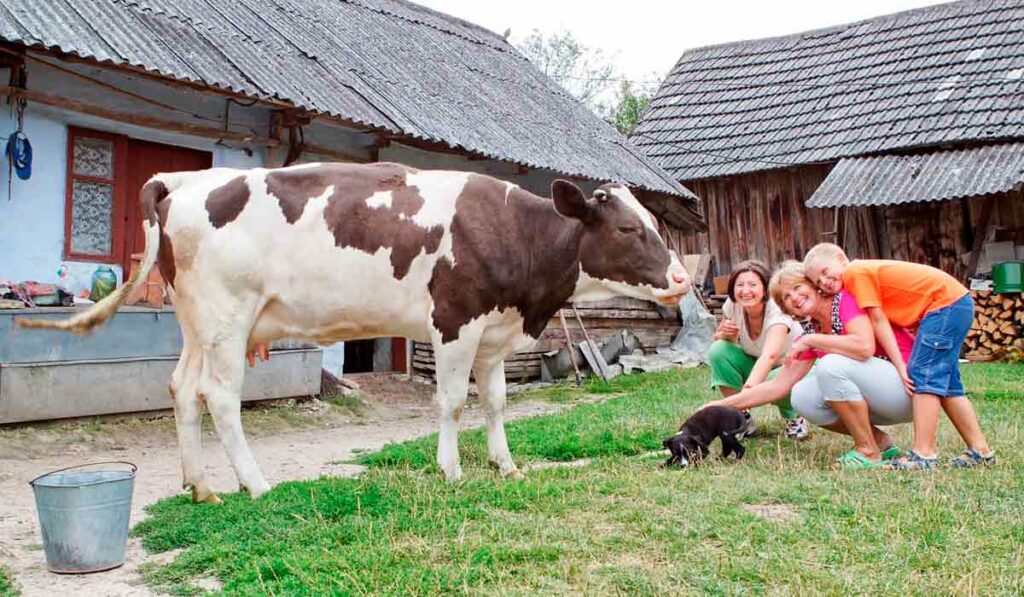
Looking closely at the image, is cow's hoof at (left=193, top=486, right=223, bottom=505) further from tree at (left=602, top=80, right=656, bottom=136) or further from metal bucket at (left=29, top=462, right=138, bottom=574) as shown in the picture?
tree at (left=602, top=80, right=656, bottom=136)

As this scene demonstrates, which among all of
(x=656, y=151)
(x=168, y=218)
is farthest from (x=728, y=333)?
(x=656, y=151)

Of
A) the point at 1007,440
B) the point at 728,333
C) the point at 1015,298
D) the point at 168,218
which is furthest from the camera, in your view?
the point at 1015,298

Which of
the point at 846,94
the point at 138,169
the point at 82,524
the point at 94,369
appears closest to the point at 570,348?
the point at 138,169

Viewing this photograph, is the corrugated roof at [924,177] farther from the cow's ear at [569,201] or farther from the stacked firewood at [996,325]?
the cow's ear at [569,201]

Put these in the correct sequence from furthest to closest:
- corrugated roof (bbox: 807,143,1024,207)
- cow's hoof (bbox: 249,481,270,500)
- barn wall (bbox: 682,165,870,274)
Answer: barn wall (bbox: 682,165,870,274) < corrugated roof (bbox: 807,143,1024,207) < cow's hoof (bbox: 249,481,270,500)

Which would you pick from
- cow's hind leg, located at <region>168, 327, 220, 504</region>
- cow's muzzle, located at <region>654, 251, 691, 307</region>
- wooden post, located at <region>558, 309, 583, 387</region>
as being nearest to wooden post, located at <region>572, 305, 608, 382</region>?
wooden post, located at <region>558, 309, 583, 387</region>

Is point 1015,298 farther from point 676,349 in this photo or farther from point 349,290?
point 349,290

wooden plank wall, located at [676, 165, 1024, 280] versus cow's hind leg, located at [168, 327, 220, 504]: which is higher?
wooden plank wall, located at [676, 165, 1024, 280]

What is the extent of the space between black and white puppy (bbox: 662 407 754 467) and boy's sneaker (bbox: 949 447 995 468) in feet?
3.71

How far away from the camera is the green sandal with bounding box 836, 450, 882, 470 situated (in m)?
4.79

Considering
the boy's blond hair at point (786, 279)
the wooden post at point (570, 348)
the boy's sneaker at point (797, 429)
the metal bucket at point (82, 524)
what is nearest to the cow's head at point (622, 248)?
the boy's blond hair at point (786, 279)

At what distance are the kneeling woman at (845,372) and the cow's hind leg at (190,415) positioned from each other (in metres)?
3.30

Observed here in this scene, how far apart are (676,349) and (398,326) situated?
9.63 m

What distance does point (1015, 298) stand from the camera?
1358 centimetres
